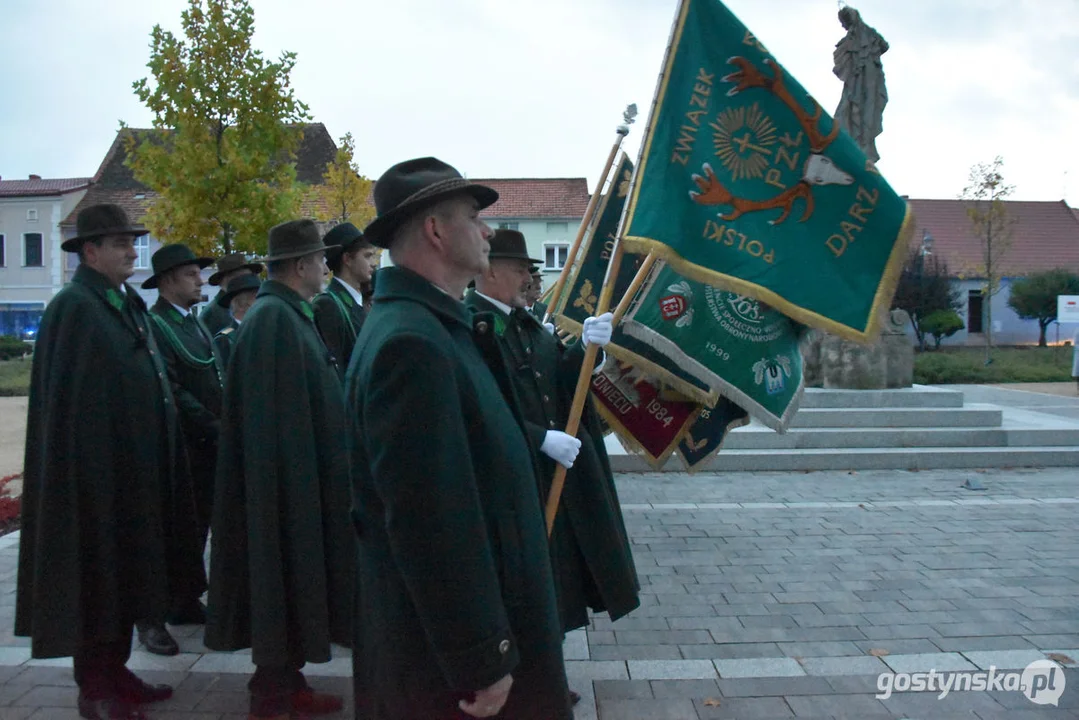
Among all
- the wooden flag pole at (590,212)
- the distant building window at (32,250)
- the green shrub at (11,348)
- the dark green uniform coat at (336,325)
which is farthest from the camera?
the distant building window at (32,250)

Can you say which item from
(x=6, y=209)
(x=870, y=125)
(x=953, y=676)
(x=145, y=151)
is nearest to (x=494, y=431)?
(x=953, y=676)

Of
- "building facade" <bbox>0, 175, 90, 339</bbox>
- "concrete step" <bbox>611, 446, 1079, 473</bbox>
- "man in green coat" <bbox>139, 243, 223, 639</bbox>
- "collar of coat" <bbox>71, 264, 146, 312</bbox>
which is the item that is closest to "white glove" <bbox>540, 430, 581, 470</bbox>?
"man in green coat" <bbox>139, 243, 223, 639</bbox>

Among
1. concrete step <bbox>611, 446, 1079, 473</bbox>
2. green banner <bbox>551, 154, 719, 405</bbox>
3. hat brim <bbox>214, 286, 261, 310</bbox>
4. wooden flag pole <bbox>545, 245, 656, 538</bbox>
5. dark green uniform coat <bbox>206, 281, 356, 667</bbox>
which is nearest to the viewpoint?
wooden flag pole <bbox>545, 245, 656, 538</bbox>

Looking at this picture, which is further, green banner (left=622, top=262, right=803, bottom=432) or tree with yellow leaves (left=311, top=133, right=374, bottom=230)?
tree with yellow leaves (left=311, top=133, right=374, bottom=230)

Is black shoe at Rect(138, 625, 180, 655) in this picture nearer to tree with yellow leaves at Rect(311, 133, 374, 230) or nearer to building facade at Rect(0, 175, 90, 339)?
tree with yellow leaves at Rect(311, 133, 374, 230)

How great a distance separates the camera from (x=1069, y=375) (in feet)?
71.9

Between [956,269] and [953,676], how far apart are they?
45.4 m

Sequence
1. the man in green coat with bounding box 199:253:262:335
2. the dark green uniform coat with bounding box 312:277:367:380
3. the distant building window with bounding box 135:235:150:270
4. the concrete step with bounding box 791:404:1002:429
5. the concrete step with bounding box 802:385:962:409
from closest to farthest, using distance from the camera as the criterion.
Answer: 1. the dark green uniform coat with bounding box 312:277:367:380
2. the man in green coat with bounding box 199:253:262:335
3. the concrete step with bounding box 791:404:1002:429
4. the concrete step with bounding box 802:385:962:409
5. the distant building window with bounding box 135:235:150:270

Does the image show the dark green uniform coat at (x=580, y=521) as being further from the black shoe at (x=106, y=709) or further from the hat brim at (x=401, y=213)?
the black shoe at (x=106, y=709)

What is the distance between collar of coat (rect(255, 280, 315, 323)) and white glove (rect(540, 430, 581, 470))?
58.3 inches

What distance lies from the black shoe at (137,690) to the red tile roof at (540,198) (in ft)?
119

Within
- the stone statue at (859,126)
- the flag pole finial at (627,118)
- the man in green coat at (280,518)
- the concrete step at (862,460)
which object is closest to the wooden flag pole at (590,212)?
the flag pole finial at (627,118)

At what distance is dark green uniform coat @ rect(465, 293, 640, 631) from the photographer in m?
3.11

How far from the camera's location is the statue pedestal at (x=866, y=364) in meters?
10.9
